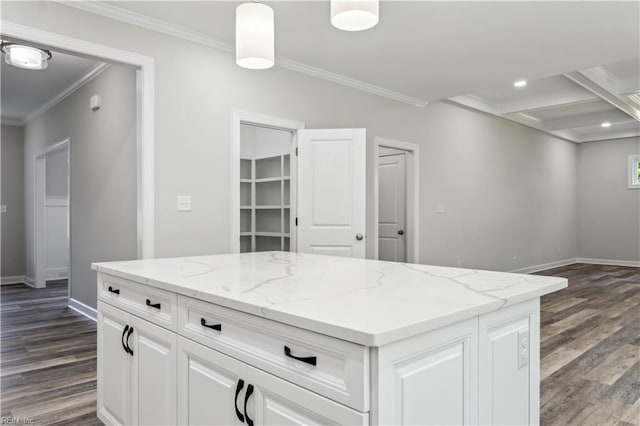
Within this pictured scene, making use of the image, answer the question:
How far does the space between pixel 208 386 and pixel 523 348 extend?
101 centimetres

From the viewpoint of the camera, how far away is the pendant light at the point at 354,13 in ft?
5.69

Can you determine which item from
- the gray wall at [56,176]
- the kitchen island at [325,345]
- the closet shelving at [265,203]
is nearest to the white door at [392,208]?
the closet shelving at [265,203]

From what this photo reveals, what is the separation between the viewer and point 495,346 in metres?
1.24

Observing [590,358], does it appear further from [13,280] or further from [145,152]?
[13,280]

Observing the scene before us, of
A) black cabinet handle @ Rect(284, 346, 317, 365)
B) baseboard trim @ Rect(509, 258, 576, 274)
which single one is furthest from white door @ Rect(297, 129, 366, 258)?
baseboard trim @ Rect(509, 258, 576, 274)

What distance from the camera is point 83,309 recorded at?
4.65 meters

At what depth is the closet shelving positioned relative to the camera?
5.54 metres

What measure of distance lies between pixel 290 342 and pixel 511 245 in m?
6.92

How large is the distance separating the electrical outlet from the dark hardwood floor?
3.87 ft

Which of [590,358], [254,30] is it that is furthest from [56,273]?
[590,358]

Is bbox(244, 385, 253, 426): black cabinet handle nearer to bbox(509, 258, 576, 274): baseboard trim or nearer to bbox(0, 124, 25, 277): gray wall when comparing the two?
bbox(509, 258, 576, 274): baseboard trim

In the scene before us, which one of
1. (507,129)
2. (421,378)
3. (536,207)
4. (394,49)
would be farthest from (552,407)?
(536,207)

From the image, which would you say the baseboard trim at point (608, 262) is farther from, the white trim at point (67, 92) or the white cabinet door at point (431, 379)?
the white trim at point (67, 92)

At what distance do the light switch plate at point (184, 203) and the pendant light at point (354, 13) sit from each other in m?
2.06
